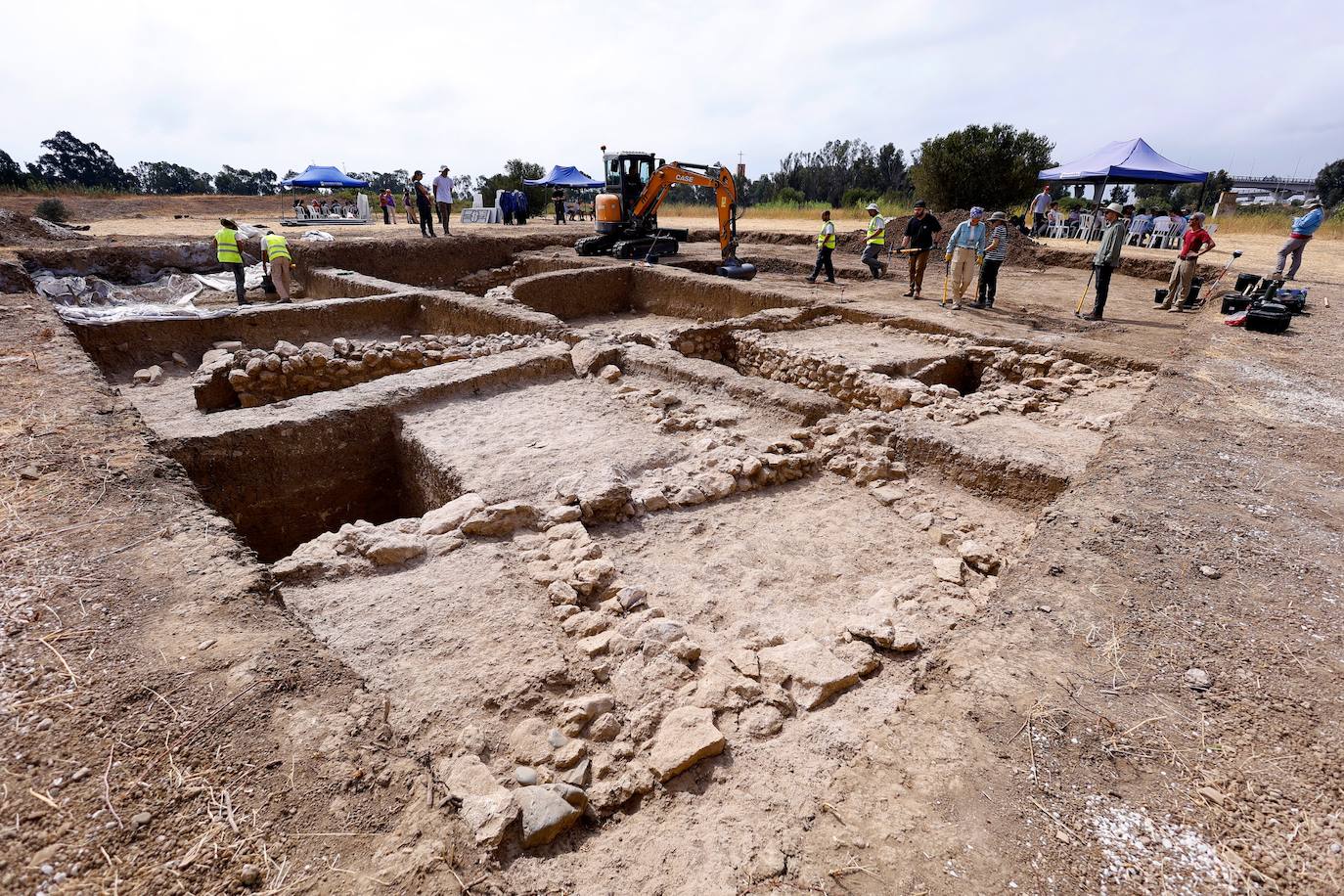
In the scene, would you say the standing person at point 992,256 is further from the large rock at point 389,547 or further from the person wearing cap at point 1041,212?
the person wearing cap at point 1041,212

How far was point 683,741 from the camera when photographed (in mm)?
2311

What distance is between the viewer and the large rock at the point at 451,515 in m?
3.69

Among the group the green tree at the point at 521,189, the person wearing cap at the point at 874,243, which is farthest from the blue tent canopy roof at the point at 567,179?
the person wearing cap at the point at 874,243

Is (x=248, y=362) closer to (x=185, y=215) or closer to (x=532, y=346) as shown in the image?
(x=532, y=346)

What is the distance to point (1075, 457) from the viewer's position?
173 inches

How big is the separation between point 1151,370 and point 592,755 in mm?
6645

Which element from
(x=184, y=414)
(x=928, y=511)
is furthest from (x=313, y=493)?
(x=928, y=511)

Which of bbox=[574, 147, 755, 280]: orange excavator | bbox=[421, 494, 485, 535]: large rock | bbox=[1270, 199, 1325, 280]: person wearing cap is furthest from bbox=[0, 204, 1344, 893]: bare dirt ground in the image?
bbox=[574, 147, 755, 280]: orange excavator

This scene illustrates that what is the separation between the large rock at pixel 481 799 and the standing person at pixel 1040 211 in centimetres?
1956

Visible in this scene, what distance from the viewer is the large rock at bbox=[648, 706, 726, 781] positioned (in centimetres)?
223

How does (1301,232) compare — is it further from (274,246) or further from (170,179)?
(170,179)

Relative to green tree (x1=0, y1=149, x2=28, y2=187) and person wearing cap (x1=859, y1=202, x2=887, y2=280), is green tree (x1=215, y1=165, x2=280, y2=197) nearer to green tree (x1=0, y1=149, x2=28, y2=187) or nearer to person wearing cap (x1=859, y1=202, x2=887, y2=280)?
green tree (x1=0, y1=149, x2=28, y2=187)

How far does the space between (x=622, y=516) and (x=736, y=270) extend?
8.96m

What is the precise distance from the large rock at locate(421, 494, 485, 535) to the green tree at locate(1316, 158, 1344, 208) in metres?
51.4
